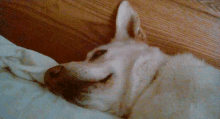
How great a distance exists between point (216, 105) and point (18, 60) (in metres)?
1.21

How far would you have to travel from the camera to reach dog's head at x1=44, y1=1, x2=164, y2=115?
0.83 meters

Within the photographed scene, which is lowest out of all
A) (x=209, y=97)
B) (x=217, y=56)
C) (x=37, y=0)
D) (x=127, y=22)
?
(x=217, y=56)

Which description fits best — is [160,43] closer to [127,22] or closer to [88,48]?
[127,22]

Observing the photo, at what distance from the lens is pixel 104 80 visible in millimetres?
892

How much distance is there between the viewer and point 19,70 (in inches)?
37.7

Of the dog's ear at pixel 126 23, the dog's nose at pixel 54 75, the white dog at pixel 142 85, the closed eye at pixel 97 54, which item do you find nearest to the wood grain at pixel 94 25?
the dog's ear at pixel 126 23

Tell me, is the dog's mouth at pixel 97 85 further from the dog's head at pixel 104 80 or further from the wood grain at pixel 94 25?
the wood grain at pixel 94 25

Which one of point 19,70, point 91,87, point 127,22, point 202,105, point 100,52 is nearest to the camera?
point 202,105

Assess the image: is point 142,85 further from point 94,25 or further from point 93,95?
point 94,25

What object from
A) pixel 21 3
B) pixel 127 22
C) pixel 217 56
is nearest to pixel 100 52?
pixel 127 22

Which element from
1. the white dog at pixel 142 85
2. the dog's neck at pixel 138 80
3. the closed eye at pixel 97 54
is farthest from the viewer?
the closed eye at pixel 97 54

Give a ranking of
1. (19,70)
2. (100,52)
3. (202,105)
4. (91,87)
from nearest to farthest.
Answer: (202,105) < (91,87) < (19,70) < (100,52)

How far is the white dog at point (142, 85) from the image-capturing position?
0.74 m

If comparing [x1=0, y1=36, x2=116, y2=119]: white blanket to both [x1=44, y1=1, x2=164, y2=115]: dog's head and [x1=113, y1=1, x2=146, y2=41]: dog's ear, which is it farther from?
[x1=113, y1=1, x2=146, y2=41]: dog's ear
